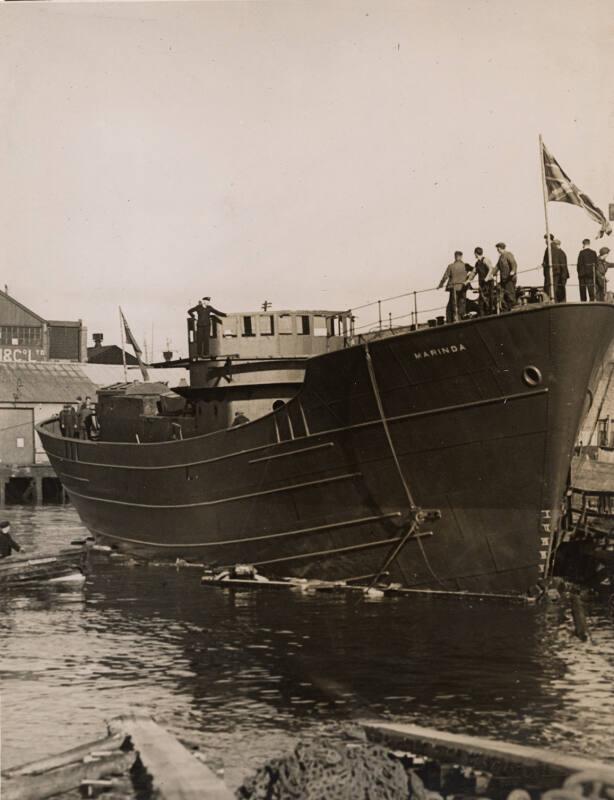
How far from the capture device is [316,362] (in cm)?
2058

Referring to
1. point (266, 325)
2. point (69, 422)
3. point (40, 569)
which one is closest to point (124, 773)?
point (40, 569)

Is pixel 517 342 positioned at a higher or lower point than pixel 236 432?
higher

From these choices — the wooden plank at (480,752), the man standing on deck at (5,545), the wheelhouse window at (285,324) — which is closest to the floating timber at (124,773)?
the wooden plank at (480,752)

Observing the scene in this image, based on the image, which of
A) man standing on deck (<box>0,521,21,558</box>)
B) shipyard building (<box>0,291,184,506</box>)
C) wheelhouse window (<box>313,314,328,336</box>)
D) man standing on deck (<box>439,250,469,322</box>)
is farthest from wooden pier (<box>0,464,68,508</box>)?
man standing on deck (<box>439,250,469,322</box>)

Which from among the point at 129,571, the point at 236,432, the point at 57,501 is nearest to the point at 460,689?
the point at 236,432

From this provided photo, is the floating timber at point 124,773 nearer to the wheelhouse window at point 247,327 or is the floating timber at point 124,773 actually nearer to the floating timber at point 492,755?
the floating timber at point 492,755

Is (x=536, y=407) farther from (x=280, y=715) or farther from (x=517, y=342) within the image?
(x=280, y=715)

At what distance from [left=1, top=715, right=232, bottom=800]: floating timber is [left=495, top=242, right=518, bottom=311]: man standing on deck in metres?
11.1

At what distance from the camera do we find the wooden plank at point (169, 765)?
29.7ft

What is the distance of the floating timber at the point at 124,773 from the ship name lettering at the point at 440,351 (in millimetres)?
10006

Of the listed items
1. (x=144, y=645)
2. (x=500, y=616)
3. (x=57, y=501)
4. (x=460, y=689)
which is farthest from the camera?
(x=57, y=501)

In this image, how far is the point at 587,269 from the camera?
19.5 m

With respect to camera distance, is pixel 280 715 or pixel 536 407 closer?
pixel 280 715

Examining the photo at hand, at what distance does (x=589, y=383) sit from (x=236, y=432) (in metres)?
7.48
